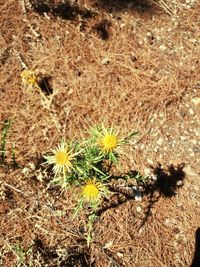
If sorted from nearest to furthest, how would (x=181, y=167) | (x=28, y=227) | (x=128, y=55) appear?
(x=28, y=227) < (x=181, y=167) < (x=128, y=55)

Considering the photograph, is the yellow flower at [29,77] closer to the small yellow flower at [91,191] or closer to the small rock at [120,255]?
the small yellow flower at [91,191]

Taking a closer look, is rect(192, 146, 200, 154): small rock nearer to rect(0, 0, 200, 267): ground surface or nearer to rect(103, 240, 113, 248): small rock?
rect(0, 0, 200, 267): ground surface

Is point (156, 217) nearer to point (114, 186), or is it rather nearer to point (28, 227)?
point (114, 186)

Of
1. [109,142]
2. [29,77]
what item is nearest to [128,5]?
[29,77]

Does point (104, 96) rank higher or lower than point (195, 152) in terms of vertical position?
higher

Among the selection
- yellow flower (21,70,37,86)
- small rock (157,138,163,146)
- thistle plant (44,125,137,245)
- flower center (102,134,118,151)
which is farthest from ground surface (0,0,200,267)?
flower center (102,134,118,151)

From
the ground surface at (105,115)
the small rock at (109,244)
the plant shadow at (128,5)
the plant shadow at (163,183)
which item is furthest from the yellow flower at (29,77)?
A: the small rock at (109,244)

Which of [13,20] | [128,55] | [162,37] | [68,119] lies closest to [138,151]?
[68,119]

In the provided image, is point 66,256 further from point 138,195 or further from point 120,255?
point 138,195
